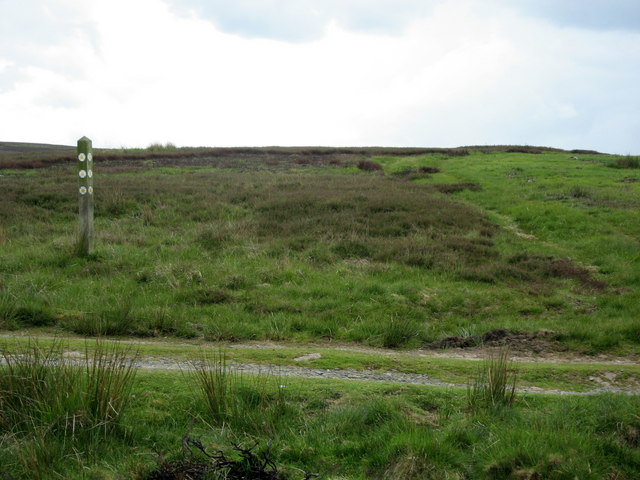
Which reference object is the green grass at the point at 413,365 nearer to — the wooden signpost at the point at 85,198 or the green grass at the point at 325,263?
the green grass at the point at 325,263

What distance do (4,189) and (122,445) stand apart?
24600 millimetres

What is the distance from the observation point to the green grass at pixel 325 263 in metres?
10.9

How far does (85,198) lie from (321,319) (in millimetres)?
7775

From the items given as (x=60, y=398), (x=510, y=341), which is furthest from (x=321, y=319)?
(x=60, y=398)

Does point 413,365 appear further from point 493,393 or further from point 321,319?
point 321,319

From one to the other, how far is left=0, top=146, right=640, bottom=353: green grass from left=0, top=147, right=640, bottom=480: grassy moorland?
8 cm

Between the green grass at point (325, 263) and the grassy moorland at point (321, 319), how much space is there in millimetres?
77

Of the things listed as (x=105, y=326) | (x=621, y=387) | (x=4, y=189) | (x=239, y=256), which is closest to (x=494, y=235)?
(x=239, y=256)

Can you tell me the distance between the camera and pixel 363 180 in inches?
1257

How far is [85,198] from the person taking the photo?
48.6ft

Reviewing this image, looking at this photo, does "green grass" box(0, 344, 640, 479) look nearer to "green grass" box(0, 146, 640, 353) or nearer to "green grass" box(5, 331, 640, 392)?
"green grass" box(5, 331, 640, 392)

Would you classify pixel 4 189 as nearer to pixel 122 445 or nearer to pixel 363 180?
pixel 363 180

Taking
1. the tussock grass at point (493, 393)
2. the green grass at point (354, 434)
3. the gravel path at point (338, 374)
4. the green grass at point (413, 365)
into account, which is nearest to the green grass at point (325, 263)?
the gravel path at point (338, 374)

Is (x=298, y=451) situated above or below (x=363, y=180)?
below
